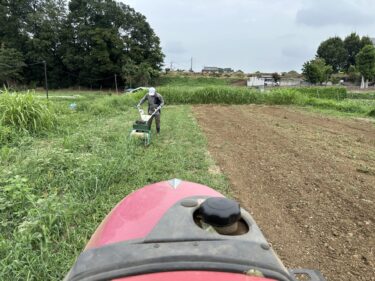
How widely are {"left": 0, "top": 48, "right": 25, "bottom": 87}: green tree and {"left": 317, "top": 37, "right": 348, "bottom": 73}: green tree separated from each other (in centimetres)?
4571

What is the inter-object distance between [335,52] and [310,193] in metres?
54.9

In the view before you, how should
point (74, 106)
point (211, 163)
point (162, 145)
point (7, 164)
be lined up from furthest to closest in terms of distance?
point (74, 106) → point (162, 145) → point (211, 163) → point (7, 164)

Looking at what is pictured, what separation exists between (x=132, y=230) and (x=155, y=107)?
690 cm

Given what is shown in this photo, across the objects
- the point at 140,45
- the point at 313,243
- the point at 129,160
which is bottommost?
the point at 313,243

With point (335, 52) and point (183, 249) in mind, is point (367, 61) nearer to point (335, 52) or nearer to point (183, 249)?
point (335, 52)

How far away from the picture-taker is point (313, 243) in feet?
9.93

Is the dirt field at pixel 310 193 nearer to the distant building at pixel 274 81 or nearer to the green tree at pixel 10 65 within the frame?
the distant building at pixel 274 81

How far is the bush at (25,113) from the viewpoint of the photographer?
7090 millimetres

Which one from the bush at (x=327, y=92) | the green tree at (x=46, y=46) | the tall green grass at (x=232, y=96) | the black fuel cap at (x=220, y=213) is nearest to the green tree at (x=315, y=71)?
the bush at (x=327, y=92)

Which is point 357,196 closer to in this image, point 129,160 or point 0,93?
point 129,160

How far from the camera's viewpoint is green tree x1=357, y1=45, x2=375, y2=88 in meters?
36.0

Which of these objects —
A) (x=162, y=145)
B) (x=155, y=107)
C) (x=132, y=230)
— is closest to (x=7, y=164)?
(x=162, y=145)

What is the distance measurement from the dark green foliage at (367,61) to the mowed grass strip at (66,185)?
120 feet

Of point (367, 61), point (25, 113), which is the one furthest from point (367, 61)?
point (25, 113)
